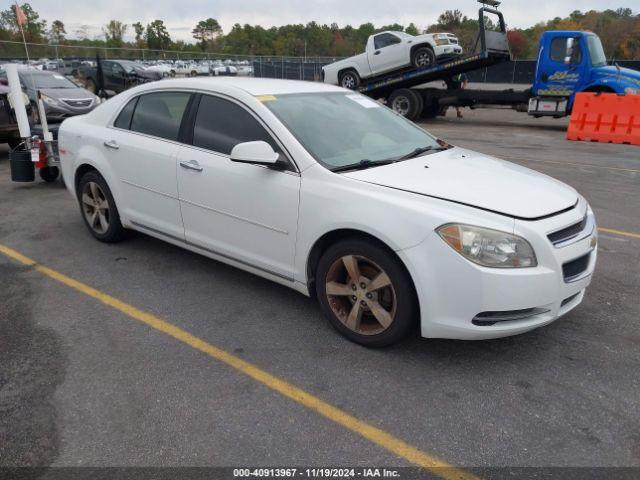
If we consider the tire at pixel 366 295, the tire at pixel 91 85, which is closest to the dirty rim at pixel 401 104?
the tire at pixel 366 295

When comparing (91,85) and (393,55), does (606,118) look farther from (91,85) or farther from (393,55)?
(91,85)

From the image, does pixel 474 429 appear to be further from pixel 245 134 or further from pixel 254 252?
pixel 245 134

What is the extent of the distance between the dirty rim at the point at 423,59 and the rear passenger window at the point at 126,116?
1309cm

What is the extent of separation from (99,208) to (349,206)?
3.02 meters

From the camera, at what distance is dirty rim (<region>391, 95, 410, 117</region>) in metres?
16.8

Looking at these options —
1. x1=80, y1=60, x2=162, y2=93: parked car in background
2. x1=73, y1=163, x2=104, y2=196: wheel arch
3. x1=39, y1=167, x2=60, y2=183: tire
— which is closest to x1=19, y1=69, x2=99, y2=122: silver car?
x1=39, y1=167, x2=60, y2=183: tire

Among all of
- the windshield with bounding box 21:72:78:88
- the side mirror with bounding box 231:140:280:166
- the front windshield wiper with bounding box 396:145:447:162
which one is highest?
the side mirror with bounding box 231:140:280:166

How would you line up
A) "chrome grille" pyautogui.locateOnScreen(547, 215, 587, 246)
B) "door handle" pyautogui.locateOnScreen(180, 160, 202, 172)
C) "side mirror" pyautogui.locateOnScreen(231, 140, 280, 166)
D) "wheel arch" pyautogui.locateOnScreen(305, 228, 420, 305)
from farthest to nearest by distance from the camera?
1. "door handle" pyautogui.locateOnScreen(180, 160, 202, 172)
2. "side mirror" pyautogui.locateOnScreen(231, 140, 280, 166)
3. "wheel arch" pyautogui.locateOnScreen(305, 228, 420, 305)
4. "chrome grille" pyautogui.locateOnScreen(547, 215, 587, 246)

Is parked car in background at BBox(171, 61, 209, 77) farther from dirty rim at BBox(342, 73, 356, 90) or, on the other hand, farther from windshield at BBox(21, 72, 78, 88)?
windshield at BBox(21, 72, 78, 88)

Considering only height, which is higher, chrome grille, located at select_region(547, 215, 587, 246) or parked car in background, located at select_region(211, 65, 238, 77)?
chrome grille, located at select_region(547, 215, 587, 246)

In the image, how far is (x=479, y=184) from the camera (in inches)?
129

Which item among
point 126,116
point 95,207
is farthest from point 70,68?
point 126,116

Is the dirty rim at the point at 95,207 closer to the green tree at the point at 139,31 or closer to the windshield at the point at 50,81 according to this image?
the windshield at the point at 50,81

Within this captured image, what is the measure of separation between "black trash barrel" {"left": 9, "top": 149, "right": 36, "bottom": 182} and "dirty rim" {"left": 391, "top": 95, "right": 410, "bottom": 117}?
12.1 meters
